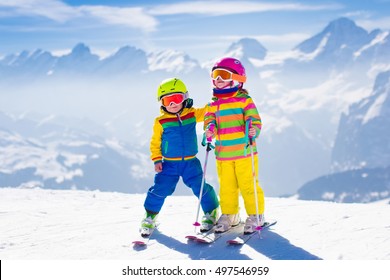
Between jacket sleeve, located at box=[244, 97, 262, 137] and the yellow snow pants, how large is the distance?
0.58 m

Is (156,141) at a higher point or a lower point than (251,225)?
higher

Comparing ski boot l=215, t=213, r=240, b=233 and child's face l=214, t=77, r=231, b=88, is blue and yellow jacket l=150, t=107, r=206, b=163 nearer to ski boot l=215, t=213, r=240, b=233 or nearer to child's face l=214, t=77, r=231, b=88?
child's face l=214, t=77, r=231, b=88

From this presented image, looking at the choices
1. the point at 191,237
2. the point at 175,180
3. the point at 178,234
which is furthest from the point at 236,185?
the point at 178,234

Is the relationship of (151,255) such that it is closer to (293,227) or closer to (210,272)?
(210,272)

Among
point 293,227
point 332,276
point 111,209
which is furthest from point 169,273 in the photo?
point 111,209

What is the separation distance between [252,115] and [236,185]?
50.8 inches

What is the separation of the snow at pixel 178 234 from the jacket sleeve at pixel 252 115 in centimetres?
185

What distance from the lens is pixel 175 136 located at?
790cm

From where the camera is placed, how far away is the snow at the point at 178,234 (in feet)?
22.1

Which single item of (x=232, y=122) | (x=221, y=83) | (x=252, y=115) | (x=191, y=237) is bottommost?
(x=191, y=237)

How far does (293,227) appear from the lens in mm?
8055

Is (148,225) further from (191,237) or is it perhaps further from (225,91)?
(225,91)

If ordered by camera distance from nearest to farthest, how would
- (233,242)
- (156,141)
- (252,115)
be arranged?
(233,242)
(252,115)
(156,141)

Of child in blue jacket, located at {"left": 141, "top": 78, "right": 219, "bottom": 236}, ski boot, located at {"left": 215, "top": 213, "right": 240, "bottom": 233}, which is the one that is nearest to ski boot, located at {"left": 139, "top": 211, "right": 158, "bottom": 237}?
child in blue jacket, located at {"left": 141, "top": 78, "right": 219, "bottom": 236}
